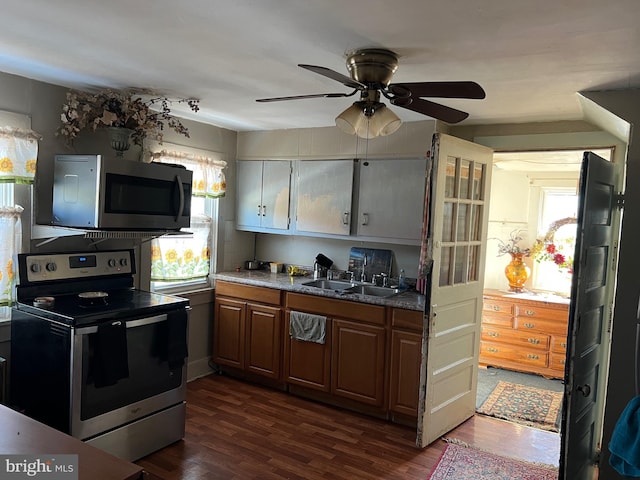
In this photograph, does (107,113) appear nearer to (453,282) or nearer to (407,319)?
(407,319)

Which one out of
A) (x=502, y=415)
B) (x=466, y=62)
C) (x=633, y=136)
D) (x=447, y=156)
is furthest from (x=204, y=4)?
(x=502, y=415)

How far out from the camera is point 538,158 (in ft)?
14.8

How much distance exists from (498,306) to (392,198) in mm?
1873

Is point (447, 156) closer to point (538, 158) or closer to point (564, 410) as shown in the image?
point (564, 410)

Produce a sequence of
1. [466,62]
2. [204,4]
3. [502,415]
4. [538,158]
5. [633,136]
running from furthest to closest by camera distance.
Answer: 1. [538,158]
2. [502,415]
3. [633,136]
4. [466,62]
5. [204,4]

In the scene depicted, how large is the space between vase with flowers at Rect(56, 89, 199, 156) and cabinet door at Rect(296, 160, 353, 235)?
1.19 meters

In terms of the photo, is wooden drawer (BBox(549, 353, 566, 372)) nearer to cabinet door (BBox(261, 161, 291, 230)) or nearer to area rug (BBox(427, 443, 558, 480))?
area rug (BBox(427, 443, 558, 480))

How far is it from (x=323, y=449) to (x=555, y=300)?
2841 mm

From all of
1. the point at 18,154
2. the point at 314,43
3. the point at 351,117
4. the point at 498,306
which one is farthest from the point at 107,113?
the point at 498,306

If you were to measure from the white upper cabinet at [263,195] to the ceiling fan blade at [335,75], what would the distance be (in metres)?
2.31

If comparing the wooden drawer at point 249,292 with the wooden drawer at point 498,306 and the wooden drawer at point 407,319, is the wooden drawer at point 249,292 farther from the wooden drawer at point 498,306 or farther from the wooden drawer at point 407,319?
the wooden drawer at point 498,306

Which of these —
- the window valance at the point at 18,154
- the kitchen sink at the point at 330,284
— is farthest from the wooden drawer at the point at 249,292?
the window valance at the point at 18,154

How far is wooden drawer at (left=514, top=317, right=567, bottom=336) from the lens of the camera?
462 cm

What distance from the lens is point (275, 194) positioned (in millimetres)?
4426
